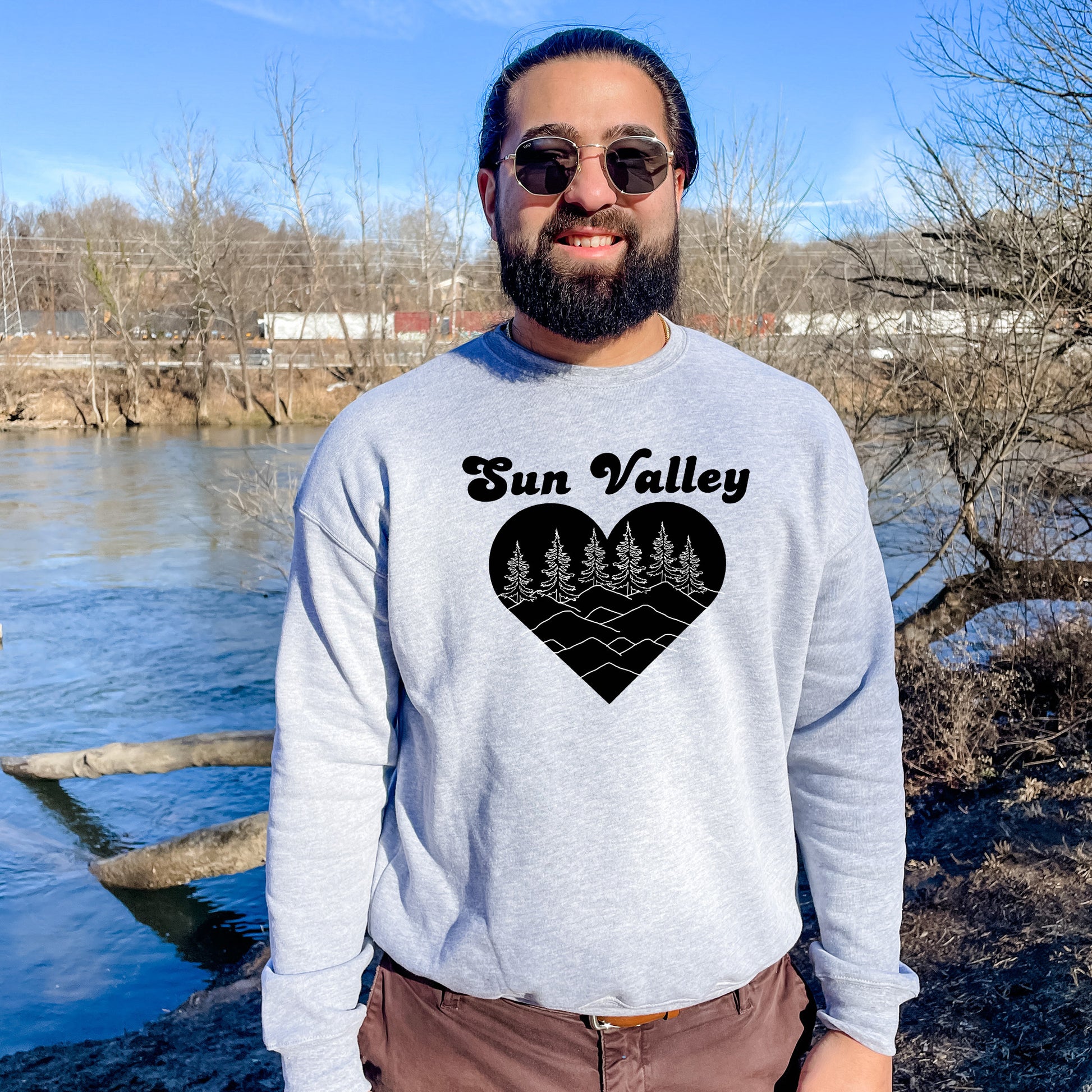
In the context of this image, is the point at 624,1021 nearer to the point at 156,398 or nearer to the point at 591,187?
the point at 591,187

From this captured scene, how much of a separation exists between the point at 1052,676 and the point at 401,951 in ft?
25.1

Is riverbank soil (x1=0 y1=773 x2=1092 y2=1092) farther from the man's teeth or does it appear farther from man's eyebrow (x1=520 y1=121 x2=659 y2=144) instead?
man's eyebrow (x1=520 y1=121 x2=659 y2=144)

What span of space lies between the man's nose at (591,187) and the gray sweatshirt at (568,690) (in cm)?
25

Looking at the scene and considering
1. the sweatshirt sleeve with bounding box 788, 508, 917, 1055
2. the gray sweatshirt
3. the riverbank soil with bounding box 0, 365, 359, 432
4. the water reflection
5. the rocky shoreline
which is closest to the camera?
the gray sweatshirt

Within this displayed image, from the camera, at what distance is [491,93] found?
1667 millimetres

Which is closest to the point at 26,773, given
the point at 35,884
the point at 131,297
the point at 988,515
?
the point at 35,884

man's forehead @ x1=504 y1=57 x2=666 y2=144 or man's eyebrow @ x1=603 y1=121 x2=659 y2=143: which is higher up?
man's forehead @ x1=504 y1=57 x2=666 y2=144

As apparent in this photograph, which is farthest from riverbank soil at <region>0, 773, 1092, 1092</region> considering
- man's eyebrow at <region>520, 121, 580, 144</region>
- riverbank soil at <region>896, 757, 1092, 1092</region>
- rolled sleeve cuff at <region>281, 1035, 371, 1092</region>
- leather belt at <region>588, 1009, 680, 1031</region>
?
man's eyebrow at <region>520, 121, 580, 144</region>

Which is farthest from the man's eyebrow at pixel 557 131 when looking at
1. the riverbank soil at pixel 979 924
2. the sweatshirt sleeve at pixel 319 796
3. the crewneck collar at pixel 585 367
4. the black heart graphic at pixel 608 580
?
the riverbank soil at pixel 979 924

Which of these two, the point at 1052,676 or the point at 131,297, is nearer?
the point at 1052,676

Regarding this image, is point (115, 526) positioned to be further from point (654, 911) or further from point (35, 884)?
point (654, 911)

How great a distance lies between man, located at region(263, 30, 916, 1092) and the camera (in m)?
1.39

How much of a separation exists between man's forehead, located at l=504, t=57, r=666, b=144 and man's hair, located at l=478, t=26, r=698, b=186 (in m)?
0.02

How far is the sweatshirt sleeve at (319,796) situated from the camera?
1419mm
